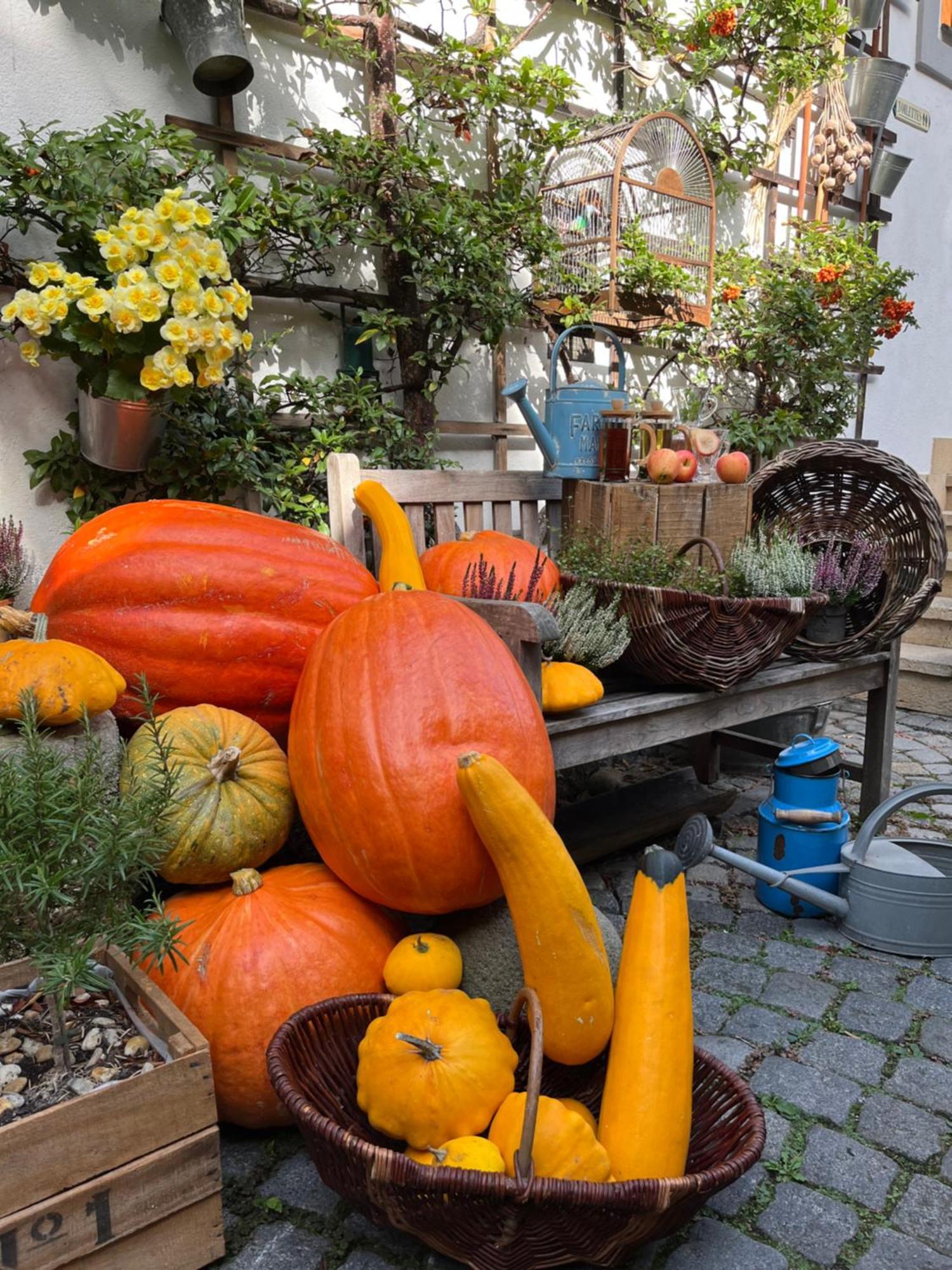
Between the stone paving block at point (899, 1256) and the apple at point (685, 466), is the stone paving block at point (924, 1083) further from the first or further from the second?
the apple at point (685, 466)

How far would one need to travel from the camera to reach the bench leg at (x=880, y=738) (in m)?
3.36

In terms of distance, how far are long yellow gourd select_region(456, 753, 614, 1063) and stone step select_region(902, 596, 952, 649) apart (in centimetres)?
441

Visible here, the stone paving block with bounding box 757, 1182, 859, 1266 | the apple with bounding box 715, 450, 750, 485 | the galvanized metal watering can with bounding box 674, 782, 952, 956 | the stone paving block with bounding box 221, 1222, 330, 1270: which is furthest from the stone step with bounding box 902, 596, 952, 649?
the stone paving block with bounding box 221, 1222, 330, 1270

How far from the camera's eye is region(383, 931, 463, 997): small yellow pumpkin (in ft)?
5.81

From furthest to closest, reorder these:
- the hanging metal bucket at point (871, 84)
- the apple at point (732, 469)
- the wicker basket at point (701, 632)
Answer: the hanging metal bucket at point (871, 84), the apple at point (732, 469), the wicker basket at point (701, 632)

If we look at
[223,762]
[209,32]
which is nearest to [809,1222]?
[223,762]

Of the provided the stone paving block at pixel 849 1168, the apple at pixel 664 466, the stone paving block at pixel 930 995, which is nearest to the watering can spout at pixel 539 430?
the apple at pixel 664 466

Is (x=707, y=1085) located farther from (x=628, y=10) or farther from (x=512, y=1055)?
(x=628, y=10)

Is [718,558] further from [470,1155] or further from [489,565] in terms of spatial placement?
[470,1155]

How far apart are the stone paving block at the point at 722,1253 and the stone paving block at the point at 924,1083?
564mm

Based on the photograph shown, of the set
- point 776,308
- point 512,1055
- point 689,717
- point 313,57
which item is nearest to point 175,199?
point 313,57

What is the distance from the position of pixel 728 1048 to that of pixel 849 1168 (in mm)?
379

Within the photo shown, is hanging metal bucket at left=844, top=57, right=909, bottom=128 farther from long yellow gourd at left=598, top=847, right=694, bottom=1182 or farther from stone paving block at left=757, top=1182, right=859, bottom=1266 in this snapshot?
stone paving block at left=757, top=1182, right=859, bottom=1266

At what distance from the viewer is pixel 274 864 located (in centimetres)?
233
